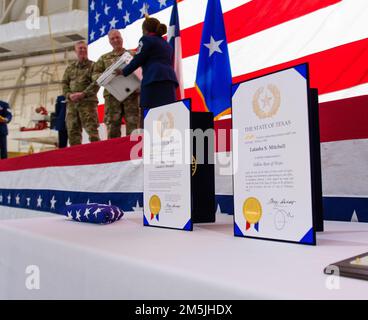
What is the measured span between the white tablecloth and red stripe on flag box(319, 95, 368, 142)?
232mm

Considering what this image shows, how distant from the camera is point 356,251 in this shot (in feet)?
1.27

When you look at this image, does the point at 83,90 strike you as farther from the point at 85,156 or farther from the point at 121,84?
the point at 85,156

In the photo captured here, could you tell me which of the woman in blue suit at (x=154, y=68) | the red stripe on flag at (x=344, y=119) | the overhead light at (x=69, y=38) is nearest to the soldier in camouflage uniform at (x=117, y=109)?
the woman in blue suit at (x=154, y=68)

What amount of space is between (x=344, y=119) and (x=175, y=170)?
1.23 ft

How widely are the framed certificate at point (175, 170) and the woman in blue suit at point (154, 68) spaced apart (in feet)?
4.25

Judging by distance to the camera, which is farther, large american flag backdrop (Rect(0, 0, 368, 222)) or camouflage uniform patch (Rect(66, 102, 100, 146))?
camouflage uniform patch (Rect(66, 102, 100, 146))

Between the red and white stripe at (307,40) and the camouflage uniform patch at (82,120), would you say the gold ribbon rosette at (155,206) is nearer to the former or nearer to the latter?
the red and white stripe at (307,40)

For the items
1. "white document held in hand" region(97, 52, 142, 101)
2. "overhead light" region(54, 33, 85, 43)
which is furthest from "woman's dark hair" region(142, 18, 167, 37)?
"overhead light" region(54, 33, 85, 43)

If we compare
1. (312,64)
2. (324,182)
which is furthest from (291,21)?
(324,182)

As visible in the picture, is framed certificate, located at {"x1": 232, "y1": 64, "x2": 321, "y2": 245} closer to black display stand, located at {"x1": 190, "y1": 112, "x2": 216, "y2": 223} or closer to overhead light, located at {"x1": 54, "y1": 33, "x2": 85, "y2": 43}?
black display stand, located at {"x1": 190, "y1": 112, "x2": 216, "y2": 223}

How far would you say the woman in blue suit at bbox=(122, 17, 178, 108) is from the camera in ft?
6.33

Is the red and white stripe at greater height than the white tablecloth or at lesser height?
greater

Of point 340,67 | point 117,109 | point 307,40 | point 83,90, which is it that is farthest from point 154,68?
point 83,90
